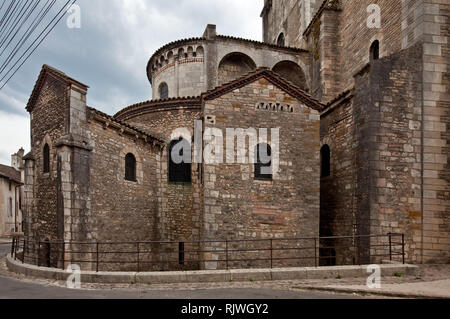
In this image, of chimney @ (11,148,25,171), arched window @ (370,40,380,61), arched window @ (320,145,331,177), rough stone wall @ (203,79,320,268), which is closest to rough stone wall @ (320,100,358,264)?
arched window @ (320,145,331,177)

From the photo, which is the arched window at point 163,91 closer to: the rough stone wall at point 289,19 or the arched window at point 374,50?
the rough stone wall at point 289,19

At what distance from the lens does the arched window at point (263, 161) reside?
34.9 ft

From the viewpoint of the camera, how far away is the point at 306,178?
35.4 feet

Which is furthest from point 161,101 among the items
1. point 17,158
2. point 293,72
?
point 17,158

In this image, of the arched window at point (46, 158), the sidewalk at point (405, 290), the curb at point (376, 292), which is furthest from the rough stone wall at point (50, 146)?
the sidewalk at point (405, 290)

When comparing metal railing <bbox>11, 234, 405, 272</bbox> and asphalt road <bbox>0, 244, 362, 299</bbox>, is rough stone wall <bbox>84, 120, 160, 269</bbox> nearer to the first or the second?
metal railing <bbox>11, 234, 405, 272</bbox>

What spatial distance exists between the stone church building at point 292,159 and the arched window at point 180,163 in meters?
1.39

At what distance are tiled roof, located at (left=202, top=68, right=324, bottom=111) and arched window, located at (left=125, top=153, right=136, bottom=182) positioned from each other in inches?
155

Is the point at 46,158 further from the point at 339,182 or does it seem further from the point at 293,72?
the point at 293,72

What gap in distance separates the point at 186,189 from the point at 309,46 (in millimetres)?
10282

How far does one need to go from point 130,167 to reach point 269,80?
6.15 metres

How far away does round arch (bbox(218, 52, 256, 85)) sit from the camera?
1646cm

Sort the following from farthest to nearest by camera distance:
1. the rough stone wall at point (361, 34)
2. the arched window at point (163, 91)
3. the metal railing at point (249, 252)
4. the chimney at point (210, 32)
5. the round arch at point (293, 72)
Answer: the round arch at point (293, 72)
the arched window at point (163, 91)
the chimney at point (210, 32)
the rough stone wall at point (361, 34)
the metal railing at point (249, 252)

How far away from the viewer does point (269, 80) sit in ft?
35.7
